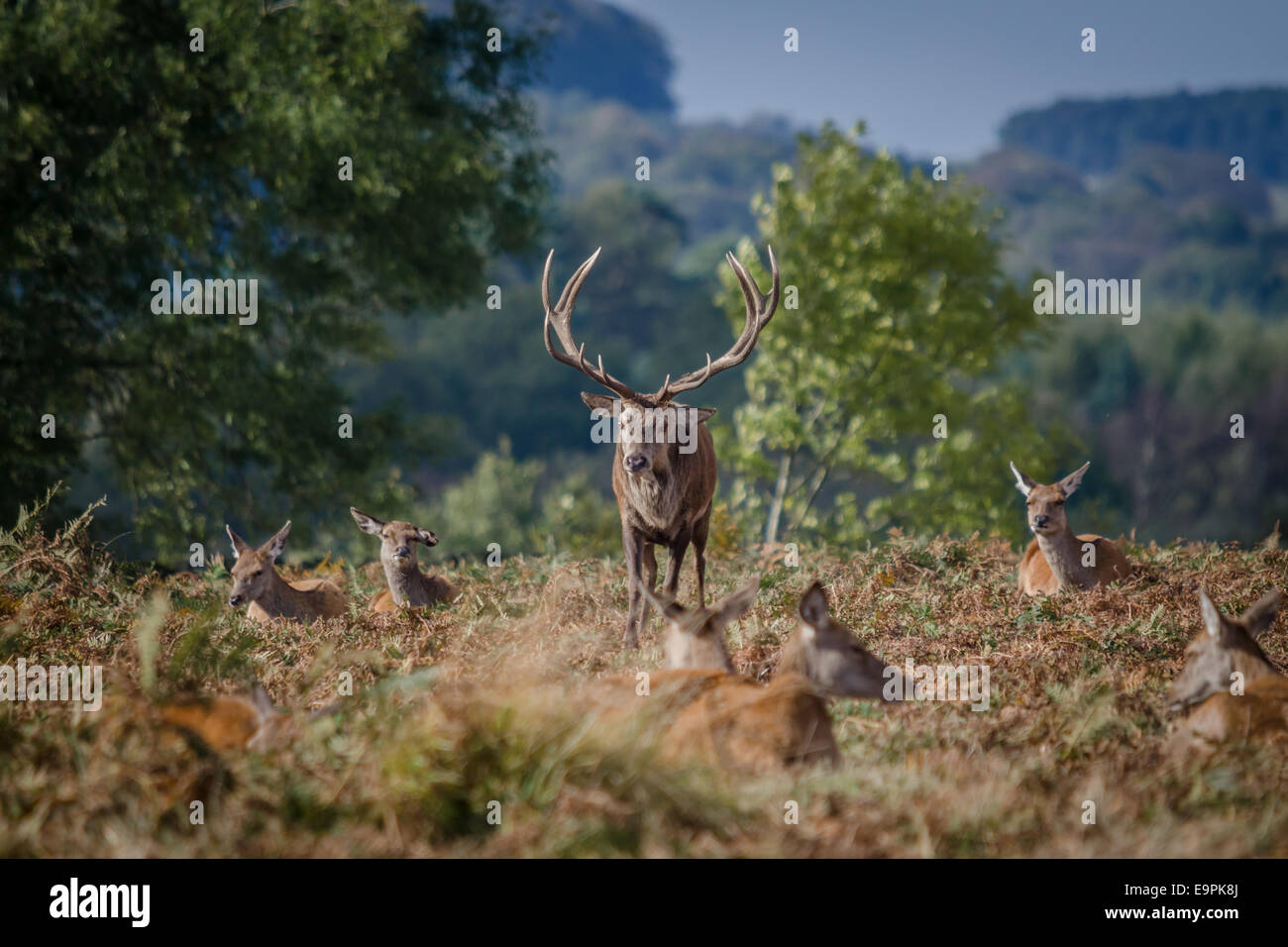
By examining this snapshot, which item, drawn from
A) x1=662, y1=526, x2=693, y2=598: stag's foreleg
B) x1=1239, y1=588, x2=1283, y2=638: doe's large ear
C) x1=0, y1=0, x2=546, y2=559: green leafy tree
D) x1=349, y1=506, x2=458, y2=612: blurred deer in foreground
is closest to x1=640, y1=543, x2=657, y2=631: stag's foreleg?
x1=662, y1=526, x2=693, y2=598: stag's foreleg

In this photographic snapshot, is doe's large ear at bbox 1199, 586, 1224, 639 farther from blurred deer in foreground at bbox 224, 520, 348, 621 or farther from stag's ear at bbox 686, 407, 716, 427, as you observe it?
blurred deer in foreground at bbox 224, 520, 348, 621

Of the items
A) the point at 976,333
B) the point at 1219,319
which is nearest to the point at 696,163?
the point at 1219,319

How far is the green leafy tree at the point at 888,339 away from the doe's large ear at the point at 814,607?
54.6 ft

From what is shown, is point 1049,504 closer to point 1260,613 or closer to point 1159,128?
point 1260,613

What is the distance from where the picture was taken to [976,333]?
77.0 feet

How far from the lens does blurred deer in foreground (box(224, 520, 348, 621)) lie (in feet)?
27.5

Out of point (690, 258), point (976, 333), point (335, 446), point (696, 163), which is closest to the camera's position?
point (335, 446)

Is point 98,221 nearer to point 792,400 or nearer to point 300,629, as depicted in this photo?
point 300,629

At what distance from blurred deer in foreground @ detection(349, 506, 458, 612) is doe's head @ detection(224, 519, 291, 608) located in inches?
26.1

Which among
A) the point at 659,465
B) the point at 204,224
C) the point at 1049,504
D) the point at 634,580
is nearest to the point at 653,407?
the point at 659,465

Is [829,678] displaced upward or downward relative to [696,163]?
downward

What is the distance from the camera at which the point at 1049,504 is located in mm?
9047

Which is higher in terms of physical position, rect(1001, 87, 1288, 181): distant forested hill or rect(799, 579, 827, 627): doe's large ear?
rect(1001, 87, 1288, 181): distant forested hill
